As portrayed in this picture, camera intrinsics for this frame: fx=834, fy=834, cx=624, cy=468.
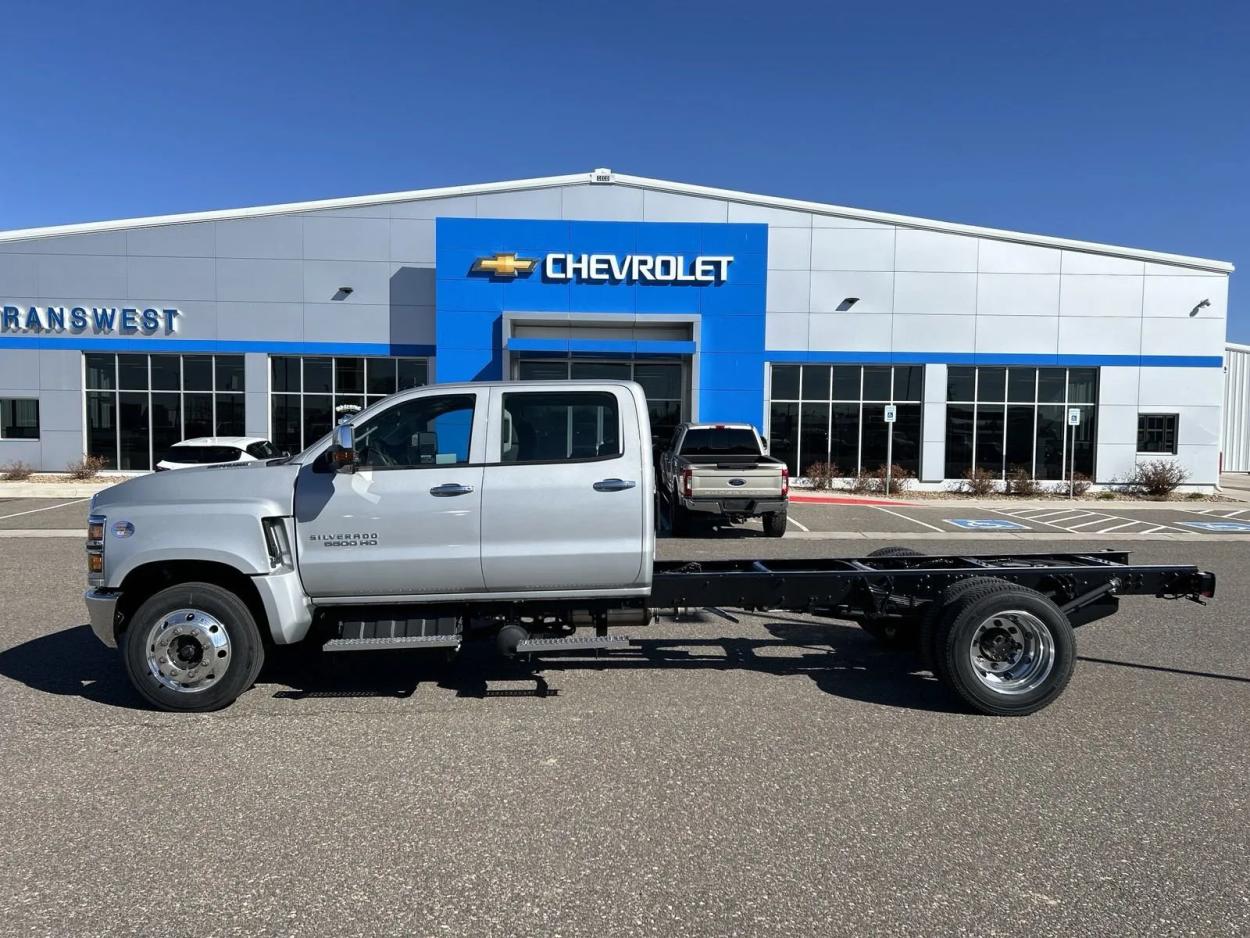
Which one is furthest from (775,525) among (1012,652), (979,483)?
(979,483)

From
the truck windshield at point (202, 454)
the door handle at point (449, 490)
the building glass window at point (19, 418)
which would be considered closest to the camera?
the door handle at point (449, 490)

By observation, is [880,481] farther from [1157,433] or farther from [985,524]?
[1157,433]

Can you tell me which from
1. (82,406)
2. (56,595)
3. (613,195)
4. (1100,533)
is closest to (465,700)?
(56,595)

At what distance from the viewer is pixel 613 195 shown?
82.3 feet

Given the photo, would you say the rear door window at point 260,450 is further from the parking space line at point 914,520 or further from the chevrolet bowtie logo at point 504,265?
the parking space line at point 914,520

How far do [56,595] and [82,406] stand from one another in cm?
1984

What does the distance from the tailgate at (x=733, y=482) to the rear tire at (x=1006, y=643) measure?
8.19 m

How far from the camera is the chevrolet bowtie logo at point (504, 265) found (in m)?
24.0

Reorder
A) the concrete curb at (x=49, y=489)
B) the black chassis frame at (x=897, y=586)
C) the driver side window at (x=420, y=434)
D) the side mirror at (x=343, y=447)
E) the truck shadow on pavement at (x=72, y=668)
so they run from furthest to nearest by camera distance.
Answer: the concrete curb at (x=49, y=489) < the black chassis frame at (x=897, y=586) < the truck shadow on pavement at (x=72, y=668) < the driver side window at (x=420, y=434) < the side mirror at (x=343, y=447)

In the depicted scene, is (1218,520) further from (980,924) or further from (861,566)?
(980,924)

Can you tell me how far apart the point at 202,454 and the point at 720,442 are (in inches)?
380

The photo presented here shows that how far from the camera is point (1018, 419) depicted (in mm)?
25641

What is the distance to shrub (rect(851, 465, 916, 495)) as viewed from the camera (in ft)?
80.1

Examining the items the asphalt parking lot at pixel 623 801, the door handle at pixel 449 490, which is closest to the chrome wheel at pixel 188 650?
the asphalt parking lot at pixel 623 801
